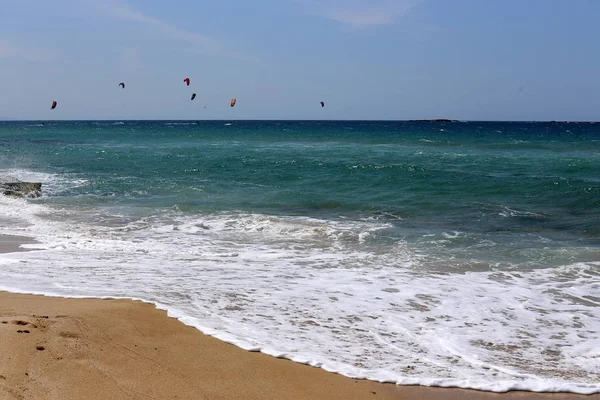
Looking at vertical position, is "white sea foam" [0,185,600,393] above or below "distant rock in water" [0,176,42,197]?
below

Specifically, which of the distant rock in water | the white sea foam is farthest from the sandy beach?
the distant rock in water

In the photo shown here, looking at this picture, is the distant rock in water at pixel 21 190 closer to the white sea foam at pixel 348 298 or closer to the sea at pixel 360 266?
the sea at pixel 360 266

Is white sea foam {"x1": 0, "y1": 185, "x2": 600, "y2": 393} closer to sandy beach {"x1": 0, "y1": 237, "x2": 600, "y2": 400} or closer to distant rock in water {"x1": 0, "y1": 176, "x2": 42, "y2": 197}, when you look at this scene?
sandy beach {"x1": 0, "y1": 237, "x2": 600, "y2": 400}

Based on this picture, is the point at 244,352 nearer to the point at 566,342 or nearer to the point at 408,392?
the point at 408,392

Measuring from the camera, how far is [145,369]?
4.96m

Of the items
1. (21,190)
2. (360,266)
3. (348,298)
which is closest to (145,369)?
(348,298)

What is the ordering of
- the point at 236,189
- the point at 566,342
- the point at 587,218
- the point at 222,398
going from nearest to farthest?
the point at 222,398
the point at 566,342
the point at 587,218
the point at 236,189

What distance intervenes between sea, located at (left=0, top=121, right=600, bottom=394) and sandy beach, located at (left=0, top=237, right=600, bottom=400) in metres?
0.26

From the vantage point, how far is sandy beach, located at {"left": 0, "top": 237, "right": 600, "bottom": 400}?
456 centimetres

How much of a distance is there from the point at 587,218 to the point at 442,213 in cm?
346

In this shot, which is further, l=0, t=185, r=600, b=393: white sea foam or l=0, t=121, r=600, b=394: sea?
l=0, t=121, r=600, b=394: sea

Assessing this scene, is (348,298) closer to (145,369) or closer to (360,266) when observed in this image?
(360,266)

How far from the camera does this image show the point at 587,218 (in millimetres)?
14633

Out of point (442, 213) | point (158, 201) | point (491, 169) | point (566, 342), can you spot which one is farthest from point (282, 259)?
point (491, 169)
